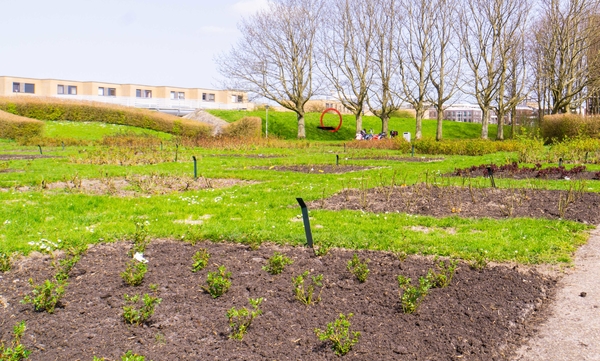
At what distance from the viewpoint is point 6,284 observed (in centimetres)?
502

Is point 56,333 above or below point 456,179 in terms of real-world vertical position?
below

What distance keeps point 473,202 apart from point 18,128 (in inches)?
1116

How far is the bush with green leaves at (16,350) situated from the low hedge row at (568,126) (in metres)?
27.4

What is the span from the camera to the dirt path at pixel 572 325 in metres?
3.82

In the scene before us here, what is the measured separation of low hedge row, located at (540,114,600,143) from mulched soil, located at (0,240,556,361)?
25.0 meters

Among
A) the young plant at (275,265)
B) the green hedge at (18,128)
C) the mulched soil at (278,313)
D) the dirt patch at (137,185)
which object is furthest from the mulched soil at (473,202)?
the green hedge at (18,128)

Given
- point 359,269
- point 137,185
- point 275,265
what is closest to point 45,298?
point 275,265

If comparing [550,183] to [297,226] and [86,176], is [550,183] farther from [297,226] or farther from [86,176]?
[86,176]

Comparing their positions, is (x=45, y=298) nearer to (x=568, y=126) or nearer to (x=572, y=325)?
(x=572, y=325)

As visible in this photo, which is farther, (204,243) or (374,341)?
(204,243)

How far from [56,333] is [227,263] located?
5.93 feet

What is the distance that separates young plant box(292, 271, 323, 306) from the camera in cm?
449

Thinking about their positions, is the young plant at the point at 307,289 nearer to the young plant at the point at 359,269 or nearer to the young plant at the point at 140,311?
the young plant at the point at 359,269

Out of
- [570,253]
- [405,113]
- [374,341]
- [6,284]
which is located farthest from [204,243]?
[405,113]
